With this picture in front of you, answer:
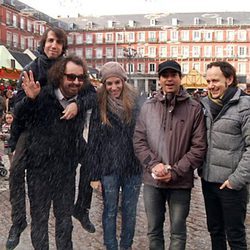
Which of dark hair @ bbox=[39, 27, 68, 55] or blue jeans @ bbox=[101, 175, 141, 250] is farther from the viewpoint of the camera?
blue jeans @ bbox=[101, 175, 141, 250]

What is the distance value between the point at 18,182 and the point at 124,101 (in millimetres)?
1087

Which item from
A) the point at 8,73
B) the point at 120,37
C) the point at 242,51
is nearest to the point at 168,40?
the point at 120,37

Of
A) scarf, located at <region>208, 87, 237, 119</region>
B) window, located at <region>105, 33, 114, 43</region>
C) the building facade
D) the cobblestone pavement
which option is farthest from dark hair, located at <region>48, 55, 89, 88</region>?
window, located at <region>105, 33, 114, 43</region>

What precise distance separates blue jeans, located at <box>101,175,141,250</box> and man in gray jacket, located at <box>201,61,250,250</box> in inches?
24.3

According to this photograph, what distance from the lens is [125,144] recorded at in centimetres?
367

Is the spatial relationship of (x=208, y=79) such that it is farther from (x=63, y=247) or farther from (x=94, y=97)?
(x=63, y=247)

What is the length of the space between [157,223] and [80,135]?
927 millimetres

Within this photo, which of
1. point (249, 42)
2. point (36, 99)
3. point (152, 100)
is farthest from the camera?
point (249, 42)

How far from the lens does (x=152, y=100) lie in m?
3.52

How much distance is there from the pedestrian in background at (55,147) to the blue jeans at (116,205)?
297mm

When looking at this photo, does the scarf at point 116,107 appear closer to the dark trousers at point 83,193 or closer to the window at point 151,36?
the dark trousers at point 83,193

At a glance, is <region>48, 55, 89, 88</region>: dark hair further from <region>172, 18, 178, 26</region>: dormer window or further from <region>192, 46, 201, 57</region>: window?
<region>172, 18, 178, 26</region>: dormer window

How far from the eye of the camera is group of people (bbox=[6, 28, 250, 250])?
3326 millimetres

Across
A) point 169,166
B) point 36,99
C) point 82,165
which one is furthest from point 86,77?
point 169,166
